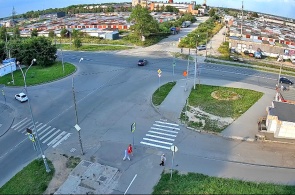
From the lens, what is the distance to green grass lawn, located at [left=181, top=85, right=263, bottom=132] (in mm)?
27516

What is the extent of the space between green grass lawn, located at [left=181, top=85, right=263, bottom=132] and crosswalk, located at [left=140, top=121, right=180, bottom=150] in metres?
1.85

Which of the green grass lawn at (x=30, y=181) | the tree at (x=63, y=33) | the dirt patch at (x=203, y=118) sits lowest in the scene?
the green grass lawn at (x=30, y=181)

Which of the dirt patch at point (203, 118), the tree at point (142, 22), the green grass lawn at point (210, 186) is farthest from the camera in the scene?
the tree at point (142, 22)

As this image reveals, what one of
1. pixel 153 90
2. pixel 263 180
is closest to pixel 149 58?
pixel 153 90

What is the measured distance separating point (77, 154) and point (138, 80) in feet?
62.4

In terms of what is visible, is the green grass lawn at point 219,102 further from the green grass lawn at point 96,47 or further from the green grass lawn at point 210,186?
the green grass lawn at point 96,47

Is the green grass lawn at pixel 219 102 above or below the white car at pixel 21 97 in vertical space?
below

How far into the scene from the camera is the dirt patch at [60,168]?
19.1 metres

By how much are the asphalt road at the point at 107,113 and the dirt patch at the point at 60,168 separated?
1002 mm

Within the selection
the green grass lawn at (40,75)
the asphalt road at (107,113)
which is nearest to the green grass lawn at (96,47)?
the asphalt road at (107,113)

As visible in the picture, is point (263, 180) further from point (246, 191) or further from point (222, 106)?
point (222, 106)

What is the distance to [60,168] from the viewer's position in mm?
20953

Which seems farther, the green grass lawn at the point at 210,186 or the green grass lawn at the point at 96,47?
the green grass lawn at the point at 96,47

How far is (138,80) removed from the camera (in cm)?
3981
